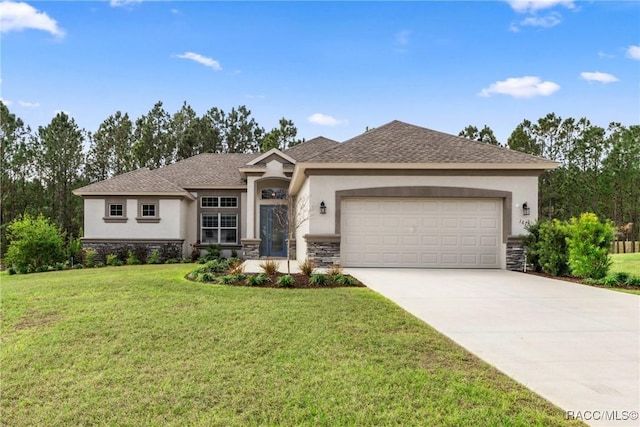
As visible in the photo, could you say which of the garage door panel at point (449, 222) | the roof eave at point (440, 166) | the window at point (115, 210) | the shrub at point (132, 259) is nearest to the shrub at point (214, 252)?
the shrub at point (132, 259)

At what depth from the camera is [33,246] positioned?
53.1 ft

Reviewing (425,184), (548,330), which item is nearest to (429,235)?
(425,184)

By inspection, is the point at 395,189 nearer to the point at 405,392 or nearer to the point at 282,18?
the point at 282,18

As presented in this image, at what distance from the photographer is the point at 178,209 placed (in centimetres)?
1897

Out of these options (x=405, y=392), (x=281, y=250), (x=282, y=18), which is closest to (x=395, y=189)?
(x=282, y=18)

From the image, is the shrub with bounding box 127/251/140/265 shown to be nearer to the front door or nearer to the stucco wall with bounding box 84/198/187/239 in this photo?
the stucco wall with bounding box 84/198/187/239

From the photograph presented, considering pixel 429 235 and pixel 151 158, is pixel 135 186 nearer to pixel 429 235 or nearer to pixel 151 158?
pixel 151 158

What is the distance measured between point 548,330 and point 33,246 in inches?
719

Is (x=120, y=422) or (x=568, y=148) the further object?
(x=568, y=148)

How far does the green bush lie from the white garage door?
12.7 m

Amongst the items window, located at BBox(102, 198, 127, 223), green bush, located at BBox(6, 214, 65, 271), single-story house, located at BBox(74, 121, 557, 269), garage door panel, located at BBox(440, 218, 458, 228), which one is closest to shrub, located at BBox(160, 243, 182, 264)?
window, located at BBox(102, 198, 127, 223)

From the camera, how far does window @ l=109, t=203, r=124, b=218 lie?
747 inches

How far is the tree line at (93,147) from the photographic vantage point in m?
27.6

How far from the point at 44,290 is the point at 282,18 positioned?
1001 cm
